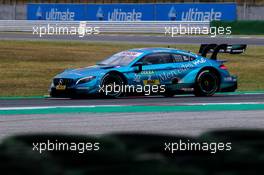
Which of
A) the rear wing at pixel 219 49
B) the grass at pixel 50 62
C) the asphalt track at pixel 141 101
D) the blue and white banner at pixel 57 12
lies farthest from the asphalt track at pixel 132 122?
the blue and white banner at pixel 57 12

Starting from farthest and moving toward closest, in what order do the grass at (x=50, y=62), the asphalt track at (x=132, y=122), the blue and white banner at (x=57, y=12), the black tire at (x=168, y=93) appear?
the blue and white banner at (x=57, y=12)
the grass at (x=50, y=62)
the black tire at (x=168, y=93)
the asphalt track at (x=132, y=122)

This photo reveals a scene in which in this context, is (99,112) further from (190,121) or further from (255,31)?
(255,31)

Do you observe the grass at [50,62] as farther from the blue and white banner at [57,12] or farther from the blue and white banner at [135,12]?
the blue and white banner at [57,12]

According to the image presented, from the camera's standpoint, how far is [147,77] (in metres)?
17.8

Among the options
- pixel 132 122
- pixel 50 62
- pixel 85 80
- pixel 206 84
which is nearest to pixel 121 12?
pixel 50 62

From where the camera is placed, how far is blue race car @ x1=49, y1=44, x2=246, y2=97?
1756 centimetres

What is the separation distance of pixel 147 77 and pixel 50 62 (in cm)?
1376

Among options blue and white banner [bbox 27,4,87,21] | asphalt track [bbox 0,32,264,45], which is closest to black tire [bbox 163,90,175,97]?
asphalt track [bbox 0,32,264,45]

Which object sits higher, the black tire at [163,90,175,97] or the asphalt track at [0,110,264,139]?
the asphalt track at [0,110,264,139]

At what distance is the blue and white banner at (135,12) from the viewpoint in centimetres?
5000

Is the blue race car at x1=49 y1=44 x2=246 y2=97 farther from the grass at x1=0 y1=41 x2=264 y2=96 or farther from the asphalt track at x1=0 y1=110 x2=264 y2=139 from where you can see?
the asphalt track at x1=0 y1=110 x2=264 y2=139

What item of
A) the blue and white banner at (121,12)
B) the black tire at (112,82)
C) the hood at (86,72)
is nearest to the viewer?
the black tire at (112,82)

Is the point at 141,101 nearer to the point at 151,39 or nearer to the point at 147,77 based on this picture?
the point at 147,77

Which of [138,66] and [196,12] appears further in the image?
[196,12]
